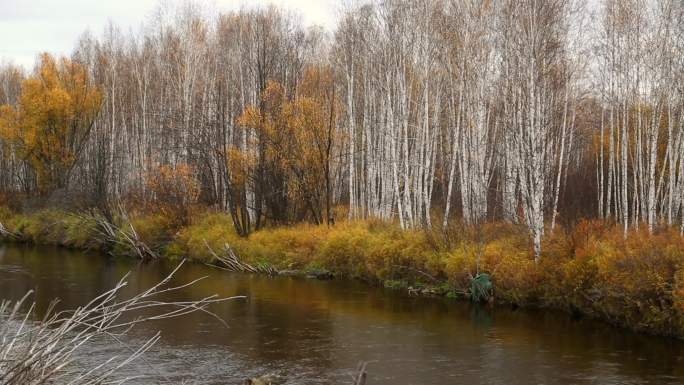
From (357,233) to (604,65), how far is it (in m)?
11.0

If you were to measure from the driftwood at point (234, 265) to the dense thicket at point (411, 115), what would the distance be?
2.20 metres

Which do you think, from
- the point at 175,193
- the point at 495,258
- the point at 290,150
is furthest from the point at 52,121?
the point at 495,258

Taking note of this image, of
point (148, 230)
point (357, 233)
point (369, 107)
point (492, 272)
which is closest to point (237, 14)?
point (369, 107)

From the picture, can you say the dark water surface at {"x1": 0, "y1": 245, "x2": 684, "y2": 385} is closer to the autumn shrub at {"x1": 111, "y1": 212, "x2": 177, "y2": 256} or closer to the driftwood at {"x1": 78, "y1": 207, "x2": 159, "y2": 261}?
the driftwood at {"x1": 78, "y1": 207, "x2": 159, "y2": 261}

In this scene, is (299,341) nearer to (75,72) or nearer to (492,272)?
(492,272)

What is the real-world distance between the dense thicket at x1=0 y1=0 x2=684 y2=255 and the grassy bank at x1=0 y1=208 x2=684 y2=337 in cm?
94

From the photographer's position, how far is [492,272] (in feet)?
61.8

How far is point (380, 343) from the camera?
46.7 feet

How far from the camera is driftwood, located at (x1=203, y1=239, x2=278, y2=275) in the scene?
25578 mm

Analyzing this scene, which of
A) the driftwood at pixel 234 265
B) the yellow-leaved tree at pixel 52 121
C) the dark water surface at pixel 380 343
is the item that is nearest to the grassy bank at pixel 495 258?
the driftwood at pixel 234 265

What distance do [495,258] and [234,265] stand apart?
1124 centimetres

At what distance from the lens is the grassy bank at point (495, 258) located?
14664 millimetres

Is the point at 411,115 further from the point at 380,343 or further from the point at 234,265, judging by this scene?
the point at 380,343

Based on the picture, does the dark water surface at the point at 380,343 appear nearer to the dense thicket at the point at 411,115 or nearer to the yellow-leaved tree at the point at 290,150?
the dense thicket at the point at 411,115
